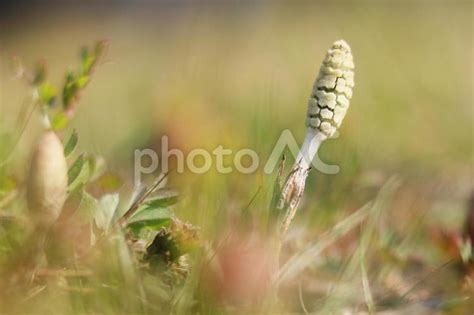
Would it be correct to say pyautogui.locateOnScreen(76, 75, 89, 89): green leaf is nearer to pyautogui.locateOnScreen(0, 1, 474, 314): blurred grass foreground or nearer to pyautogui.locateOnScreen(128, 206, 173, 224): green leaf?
pyautogui.locateOnScreen(0, 1, 474, 314): blurred grass foreground

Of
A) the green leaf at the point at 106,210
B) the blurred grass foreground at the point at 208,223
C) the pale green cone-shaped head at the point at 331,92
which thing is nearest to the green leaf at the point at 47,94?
the blurred grass foreground at the point at 208,223

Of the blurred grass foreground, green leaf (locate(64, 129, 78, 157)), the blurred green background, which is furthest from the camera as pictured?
the blurred green background

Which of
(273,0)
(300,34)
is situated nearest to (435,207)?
(300,34)

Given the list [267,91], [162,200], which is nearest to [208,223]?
[162,200]

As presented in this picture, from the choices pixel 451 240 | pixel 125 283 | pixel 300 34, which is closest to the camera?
pixel 125 283

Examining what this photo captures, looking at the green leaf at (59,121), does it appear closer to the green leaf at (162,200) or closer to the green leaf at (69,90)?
the green leaf at (69,90)

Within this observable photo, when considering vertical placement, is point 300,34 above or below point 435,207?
above

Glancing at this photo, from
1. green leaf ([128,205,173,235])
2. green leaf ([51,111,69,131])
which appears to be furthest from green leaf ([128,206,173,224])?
green leaf ([51,111,69,131])

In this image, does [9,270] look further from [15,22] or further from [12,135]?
[15,22]
